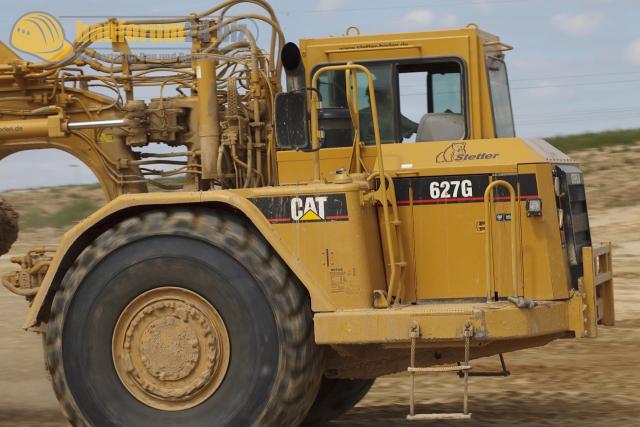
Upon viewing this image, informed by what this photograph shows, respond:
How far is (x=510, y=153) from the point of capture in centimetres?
816

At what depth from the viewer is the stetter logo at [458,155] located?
26.9 feet

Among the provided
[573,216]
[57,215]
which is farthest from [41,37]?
[57,215]

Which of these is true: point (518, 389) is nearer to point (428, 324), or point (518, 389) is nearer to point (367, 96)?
point (428, 324)

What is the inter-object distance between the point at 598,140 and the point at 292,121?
23.8 metres

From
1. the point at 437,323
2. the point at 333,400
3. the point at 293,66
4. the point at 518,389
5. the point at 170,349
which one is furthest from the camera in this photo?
the point at 518,389

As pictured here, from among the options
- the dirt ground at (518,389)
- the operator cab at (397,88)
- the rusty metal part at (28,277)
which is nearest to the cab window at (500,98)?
the operator cab at (397,88)

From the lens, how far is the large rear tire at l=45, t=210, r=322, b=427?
793cm

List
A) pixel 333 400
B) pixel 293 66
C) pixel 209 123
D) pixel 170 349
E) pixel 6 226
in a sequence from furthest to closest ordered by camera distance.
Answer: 1. pixel 6 226
2. pixel 333 400
3. pixel 209 123
4. pixel 293 66
5. pixel 170 349

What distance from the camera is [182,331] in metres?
8.05

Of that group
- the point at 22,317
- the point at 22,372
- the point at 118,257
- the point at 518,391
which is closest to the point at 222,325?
the point at 118,257

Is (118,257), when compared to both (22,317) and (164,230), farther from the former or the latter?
(22,317)

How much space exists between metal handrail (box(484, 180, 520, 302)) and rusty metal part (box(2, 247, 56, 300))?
10.6ft

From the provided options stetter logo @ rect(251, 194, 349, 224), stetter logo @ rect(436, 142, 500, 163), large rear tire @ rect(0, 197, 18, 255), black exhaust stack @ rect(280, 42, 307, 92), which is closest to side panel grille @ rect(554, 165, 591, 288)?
stetter logo @ rect(436, 142, 500, 163)

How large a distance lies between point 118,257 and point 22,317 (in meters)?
8.60
